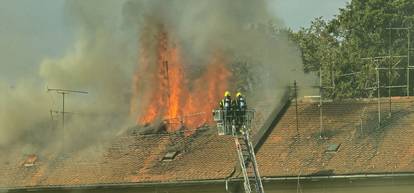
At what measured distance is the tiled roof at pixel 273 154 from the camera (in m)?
50.0

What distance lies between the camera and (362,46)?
2916 inches

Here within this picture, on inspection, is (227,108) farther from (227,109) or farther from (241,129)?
(241,129)

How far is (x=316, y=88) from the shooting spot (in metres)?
58.9

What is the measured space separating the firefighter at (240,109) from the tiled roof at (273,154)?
3834 mm

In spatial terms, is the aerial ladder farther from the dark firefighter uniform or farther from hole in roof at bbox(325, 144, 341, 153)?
hole in roof at bbox(325, 144, 341, 153)

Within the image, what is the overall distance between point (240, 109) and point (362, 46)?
28.0 m

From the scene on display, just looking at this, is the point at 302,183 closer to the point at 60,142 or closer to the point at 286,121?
the point at 286,121

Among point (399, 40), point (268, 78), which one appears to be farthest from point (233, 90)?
point (399, 40)

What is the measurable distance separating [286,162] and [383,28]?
2372 centimetres

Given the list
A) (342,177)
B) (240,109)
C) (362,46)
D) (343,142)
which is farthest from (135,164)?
(362,46)

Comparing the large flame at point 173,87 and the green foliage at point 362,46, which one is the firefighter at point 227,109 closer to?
the large flame at point 173,87

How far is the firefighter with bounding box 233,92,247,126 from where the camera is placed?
1869 inches

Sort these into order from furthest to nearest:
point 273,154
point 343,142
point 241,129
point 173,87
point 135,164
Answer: point 173,87 → point 135,164 → point 273,154 → point 343,142 → point 241,129

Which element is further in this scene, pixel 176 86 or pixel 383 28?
pixel 383 28
